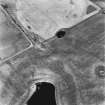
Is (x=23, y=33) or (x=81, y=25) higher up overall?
(x=23, y=33)

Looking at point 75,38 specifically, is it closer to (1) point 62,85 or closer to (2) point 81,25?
(2) point 81,25

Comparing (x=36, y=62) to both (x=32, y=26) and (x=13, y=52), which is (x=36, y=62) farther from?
(x=32, y=26)

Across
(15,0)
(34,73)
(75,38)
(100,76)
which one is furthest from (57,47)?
(15,0)

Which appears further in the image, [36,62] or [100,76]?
[36,62]


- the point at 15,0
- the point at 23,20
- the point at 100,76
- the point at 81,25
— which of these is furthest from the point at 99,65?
the point at 15,0

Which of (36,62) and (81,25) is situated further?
(81,25)

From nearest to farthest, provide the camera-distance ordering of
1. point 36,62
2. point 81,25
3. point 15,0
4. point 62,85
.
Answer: point 62,85 < point 36,62 < point 81,25 < point 15,0

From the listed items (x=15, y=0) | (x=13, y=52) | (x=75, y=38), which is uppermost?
(x=15, y=0)

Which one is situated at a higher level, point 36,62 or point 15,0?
point 15,0

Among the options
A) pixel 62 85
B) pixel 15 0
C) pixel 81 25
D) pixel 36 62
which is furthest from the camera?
pixel 15 0
